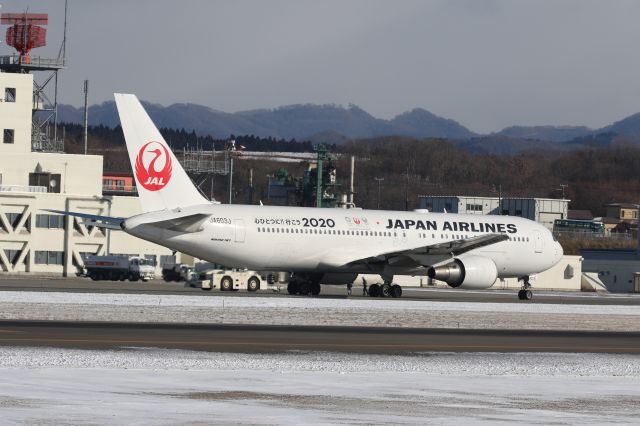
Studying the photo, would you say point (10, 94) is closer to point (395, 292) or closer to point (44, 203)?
point (44, 203)

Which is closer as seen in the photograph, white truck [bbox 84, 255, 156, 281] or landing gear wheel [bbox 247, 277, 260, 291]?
landing gear wheel [bbox 247, 277, 260, 291]

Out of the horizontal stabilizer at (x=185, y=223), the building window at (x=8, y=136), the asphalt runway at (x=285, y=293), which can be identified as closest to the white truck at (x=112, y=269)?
the asphalt runway at (x=285, y=293)

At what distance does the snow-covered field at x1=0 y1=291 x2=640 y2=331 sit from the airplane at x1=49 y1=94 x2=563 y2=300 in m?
8.49

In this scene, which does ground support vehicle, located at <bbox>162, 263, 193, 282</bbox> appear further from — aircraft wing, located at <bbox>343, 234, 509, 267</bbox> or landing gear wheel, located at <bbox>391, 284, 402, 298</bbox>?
aircraft wing, located at <bbox>343, 234, 509, 267</bbox>

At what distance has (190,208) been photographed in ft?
171

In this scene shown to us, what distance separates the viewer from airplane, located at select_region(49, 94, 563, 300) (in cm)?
5188

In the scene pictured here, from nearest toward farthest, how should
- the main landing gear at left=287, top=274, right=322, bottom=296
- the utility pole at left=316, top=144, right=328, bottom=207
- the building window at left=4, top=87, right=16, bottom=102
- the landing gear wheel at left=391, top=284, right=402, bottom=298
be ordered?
the landing gear wheel at left=391, top=284, right=402, bottom=298
the main landing gear at left=287, top=274, right=322, bottom=296
the building window at left=4, top=87, right=16, bottom=102
the utility pole at left=316, top=144, right=328, bottom=207

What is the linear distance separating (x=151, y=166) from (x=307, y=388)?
33574 mm

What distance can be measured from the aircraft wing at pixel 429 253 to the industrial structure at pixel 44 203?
4206 centimetres

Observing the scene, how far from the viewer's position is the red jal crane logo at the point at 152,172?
171 ft

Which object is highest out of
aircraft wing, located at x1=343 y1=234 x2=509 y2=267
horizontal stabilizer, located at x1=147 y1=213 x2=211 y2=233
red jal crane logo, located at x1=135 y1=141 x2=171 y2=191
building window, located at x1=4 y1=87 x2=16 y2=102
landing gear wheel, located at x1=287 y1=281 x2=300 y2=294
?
building window, located at x1=4 y1=87 x2=16 y2=102

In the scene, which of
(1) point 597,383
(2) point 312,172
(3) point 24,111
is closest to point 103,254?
(3) point 24,111

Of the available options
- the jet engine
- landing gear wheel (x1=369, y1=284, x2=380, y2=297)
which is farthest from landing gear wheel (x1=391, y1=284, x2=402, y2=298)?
the jet engine

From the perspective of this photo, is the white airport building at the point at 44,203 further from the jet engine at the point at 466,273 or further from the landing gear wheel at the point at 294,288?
the jet engine at the point at 466,273
